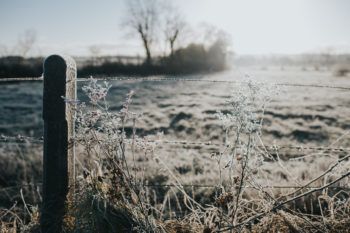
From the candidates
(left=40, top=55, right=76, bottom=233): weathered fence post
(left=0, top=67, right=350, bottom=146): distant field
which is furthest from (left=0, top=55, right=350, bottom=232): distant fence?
(left=0, top=67, right=350, bottom=146): distant field

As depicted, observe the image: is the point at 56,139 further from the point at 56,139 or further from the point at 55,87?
the point at 55,87

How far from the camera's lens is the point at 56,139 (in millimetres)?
2383

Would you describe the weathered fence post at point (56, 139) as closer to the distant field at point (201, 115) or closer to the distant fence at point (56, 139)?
the distant fence at point (56, 139)

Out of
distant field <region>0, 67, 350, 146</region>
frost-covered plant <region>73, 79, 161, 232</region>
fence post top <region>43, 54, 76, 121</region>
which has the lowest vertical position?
distant field <region>0, 67, 350, 146</region>

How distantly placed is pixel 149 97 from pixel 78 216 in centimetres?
1540

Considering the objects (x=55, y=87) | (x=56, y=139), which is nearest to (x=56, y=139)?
(x=56, y=139)

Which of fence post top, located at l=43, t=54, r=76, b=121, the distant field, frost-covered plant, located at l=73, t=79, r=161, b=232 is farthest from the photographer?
the distant field

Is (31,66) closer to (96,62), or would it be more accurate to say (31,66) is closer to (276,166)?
(96,62)

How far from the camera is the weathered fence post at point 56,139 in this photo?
2.37 m

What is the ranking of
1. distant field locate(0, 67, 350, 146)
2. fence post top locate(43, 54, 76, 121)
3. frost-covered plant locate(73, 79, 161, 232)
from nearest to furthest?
frost-covered plant locate(73, 79, 161, 232), fence post top locate(43, 54, 76, 121), distant field locate(0, 67, 350, 146)

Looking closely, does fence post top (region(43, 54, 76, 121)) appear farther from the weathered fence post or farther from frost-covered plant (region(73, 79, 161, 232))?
frost-covered plant (region(73, 79, 161, 232))

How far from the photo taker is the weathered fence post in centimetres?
237

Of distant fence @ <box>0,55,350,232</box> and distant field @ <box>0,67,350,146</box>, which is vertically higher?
distant fence @ <box>0,55,350,232</box>

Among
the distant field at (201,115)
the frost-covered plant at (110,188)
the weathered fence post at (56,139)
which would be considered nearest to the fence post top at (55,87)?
the weathered fence post at (56,139)
